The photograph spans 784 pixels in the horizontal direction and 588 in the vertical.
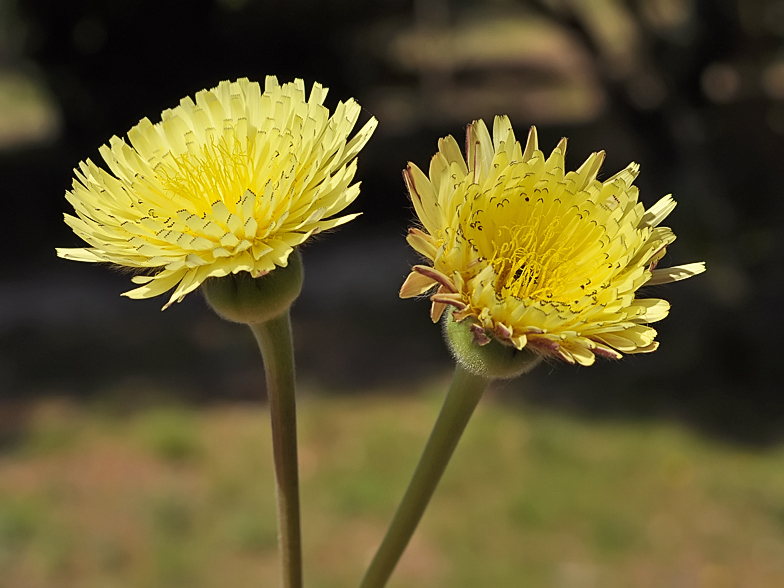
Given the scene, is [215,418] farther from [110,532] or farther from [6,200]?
[6,200]

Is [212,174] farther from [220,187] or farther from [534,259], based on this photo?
[534,259]

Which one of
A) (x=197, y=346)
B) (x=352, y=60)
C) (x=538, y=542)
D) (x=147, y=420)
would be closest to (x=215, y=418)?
(x=147, y=420)

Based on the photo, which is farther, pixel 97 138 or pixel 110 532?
pixel 97 138

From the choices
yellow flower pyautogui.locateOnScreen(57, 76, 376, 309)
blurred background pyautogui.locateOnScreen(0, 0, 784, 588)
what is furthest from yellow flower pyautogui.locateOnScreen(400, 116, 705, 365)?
blurred background pyautogui.locateOnScreen(0, 0, 784, 588)

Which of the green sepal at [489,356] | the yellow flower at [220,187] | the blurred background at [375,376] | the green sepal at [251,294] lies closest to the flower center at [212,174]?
the yellow flower at [220,187]

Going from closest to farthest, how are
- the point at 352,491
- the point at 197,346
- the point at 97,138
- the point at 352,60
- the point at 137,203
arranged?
the point at 137,203
the point at 352,491
the point at 197,346
the point at 97,138
the point at 352,60

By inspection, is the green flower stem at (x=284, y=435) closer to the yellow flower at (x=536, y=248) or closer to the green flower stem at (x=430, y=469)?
the green flower stem at (x=430, y=469)

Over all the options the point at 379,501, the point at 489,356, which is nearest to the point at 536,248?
the point at 489,356

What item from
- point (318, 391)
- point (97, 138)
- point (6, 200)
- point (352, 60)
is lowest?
point (318, 391)
